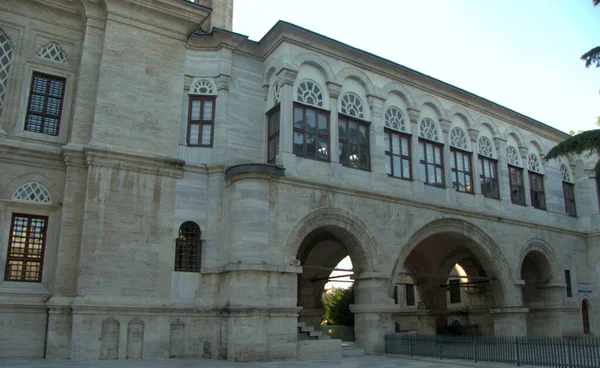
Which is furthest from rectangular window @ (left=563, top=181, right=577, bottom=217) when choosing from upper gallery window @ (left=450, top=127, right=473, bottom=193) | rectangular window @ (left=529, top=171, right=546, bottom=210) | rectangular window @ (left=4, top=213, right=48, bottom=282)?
rectangular window @ (left=4, top=213, right=48, bottom=282)

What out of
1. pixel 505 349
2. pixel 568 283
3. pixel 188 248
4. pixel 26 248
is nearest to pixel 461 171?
pixel 568 283

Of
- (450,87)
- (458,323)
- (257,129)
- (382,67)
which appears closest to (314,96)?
(257,129)

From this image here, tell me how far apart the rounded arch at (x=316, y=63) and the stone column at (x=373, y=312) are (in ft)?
21.7

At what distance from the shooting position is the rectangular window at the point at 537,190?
78.1 ft

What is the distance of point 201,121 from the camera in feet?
56.0

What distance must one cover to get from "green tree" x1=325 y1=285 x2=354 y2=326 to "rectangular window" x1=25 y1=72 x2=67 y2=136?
2024 cm

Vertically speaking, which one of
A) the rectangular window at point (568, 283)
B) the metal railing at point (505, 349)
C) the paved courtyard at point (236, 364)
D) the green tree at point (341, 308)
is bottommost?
the paved courtyard at point (236, 364)

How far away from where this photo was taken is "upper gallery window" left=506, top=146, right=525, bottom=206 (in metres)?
22.9

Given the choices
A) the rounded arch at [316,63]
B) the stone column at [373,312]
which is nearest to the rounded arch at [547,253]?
the stone column at [373,312]

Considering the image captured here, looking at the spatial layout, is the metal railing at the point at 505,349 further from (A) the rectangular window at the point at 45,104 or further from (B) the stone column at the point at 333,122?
(A) the rectangular window at the point at 45,104

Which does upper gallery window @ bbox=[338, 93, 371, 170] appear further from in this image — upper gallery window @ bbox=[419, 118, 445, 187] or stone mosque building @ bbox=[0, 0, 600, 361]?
upper gallery window @ bbox=[419, 118, 445, 187]

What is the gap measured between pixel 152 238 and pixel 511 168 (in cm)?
1560

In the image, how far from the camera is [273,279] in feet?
49.2

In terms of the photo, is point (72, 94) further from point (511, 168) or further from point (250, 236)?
point (511, 168)
